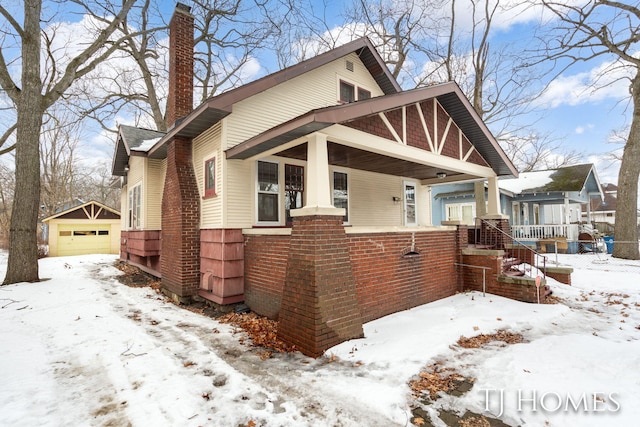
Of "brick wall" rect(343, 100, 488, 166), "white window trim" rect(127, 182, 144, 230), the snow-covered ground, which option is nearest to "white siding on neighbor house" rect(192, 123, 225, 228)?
the snow-covered ground

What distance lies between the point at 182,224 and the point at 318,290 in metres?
4.52

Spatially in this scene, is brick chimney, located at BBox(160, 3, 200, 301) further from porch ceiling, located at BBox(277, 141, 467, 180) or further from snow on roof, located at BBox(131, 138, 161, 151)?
porch ceiling, located at BBox(277, 141, 467, 180)

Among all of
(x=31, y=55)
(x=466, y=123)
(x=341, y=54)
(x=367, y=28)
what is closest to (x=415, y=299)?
(x=466, y=123)

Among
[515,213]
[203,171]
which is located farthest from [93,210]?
[515,213]

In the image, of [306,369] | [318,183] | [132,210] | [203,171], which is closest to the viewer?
[306,369]

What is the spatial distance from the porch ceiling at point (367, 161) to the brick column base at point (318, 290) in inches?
101

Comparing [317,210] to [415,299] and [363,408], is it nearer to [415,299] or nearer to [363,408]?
[363,408]

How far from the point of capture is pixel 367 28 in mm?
19047

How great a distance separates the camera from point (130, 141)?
10.4 m

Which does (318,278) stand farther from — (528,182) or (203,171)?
(528,182)

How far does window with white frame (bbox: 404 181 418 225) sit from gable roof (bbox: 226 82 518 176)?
294cm

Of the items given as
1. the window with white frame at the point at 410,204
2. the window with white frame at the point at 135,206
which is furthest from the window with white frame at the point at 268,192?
the window with white frame at the point at 135,206

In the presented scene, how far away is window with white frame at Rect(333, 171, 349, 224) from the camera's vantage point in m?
9.27

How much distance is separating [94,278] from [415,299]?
10751mm
